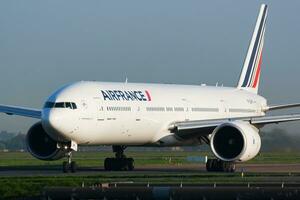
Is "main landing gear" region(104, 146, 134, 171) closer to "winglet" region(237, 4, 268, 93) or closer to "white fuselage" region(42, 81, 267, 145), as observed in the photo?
"white fuselage" region(42, 81, 267, 145)

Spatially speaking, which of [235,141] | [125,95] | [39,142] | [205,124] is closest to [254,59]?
[205,124]

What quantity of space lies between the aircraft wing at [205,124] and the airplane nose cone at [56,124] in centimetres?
887

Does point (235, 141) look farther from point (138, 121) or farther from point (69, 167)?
point (69, 167)

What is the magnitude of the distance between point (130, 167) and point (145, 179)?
12.4m

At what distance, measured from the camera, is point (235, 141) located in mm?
49031

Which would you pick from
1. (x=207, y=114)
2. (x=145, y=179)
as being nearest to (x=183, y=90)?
(x=207, y=114)

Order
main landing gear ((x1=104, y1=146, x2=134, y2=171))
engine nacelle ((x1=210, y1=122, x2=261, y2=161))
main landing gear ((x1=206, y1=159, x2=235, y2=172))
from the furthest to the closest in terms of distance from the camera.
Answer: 1. main landing gear ((x1=104, y1=146, x2=134, y2=171))
2. main landing gear ((x1=206, y1=159, x2=235, y2=172))
3. engine nacelle ((x1=210, y1=122, x2=261, y2=161))

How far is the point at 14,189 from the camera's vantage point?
98.2ft

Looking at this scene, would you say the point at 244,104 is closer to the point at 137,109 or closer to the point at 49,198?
the point at 137,109

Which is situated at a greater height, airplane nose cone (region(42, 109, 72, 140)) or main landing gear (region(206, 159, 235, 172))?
airplane nose cone (region(42, 109, 72, 140))

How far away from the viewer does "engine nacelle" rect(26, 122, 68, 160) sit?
49.6 meters

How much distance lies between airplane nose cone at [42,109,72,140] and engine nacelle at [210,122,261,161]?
27.7ft

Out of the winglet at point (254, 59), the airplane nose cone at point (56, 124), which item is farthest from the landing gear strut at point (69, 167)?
the winglet at point (254, 59)

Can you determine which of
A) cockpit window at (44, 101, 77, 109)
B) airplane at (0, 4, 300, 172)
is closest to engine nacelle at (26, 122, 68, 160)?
airplane at (0, 4, 300, 172)
